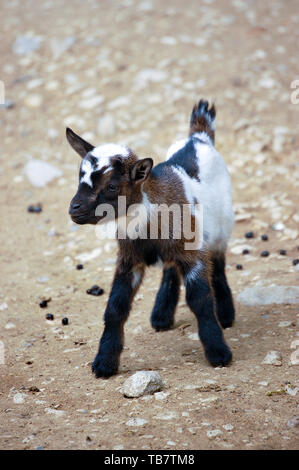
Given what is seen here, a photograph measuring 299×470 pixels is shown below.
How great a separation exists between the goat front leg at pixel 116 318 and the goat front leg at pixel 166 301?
782mm

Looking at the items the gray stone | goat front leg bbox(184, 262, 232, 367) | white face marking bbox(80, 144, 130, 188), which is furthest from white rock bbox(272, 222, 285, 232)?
the gray stone

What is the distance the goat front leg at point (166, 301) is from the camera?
641 centimetres

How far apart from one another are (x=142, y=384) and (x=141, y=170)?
5.44ft

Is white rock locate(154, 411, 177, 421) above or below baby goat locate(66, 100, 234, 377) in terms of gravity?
below

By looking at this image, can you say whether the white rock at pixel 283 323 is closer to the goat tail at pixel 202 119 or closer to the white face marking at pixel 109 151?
the goat tail at pixel 202 119

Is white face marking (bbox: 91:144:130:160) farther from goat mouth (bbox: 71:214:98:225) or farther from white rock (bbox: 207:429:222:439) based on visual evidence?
white rock (bbox: 207:429:222:439)

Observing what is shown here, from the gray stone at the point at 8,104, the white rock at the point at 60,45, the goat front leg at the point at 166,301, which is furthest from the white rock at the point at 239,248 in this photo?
the white rock at the point at 60,45

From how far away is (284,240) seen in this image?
798 cm

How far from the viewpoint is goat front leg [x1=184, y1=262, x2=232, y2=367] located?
217 inches

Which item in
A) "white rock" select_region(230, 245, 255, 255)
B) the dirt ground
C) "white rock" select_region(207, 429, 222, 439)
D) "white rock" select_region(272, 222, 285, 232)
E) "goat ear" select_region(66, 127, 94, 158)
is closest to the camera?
"white rock" select_region(207, 429, 222, 439)

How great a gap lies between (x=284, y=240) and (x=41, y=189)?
3.75 metres

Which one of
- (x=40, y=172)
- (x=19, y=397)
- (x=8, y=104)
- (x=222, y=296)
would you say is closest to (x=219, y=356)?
(x=222, y=296)

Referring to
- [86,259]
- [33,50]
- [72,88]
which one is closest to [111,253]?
[86,259]

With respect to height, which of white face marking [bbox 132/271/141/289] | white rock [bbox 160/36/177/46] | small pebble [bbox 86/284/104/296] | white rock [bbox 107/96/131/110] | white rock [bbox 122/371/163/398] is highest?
white rock [bbox 160/36/177/46]
